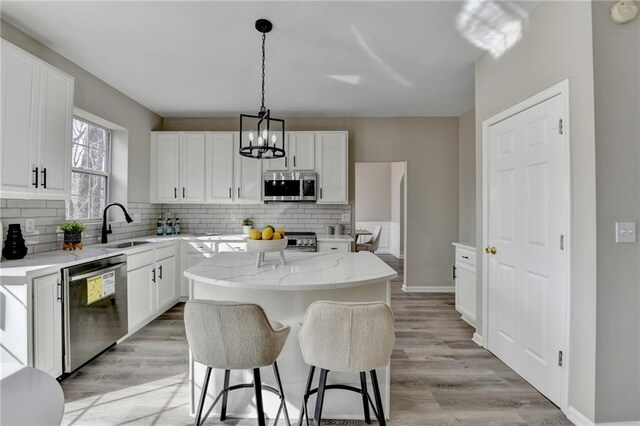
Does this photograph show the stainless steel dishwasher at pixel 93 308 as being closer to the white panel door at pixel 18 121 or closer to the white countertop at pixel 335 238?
the white panel door at pixel 18 121

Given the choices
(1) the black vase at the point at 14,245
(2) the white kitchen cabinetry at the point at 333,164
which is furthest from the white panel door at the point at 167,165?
(1) the black vase at the point at 14,245

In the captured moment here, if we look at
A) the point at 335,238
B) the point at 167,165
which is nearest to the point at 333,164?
the point at 335,238

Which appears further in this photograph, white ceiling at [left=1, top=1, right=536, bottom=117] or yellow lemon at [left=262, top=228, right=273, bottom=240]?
white ceiling at [left=1, top=1, right=536, bottom=117]

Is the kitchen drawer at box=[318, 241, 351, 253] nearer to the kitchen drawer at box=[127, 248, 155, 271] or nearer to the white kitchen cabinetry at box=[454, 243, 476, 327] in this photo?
the white kitchen cabinetry at box=[454, 243, 476, 327]

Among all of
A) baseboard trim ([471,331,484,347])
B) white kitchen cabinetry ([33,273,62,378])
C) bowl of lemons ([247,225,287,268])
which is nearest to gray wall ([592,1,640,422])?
baseboard trim ([471,331,484,347])

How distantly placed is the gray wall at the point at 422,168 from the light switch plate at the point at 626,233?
3.18m

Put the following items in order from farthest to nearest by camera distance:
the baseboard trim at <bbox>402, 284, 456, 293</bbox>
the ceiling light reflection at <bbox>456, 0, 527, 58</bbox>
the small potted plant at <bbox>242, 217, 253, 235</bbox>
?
the baseboard trim at <bbox>402, 284, 456, 293</bbox> < the small potted plant at <bbox>242, 217, 253, 235</bbox> < the ceiling light reflection at <bbox>456, 0, 527, 58</bbox>

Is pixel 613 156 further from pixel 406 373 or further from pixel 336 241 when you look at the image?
pixel 336 241

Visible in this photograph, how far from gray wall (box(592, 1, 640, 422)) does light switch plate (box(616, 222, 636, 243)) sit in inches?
1.1

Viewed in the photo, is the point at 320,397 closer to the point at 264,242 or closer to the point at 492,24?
the point at 264,242

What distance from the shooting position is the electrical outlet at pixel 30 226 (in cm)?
264

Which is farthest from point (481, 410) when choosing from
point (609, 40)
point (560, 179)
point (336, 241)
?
point (336, 241)

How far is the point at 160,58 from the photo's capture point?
A: 307 centimetres

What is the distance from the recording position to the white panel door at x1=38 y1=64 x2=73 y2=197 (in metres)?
2.48
